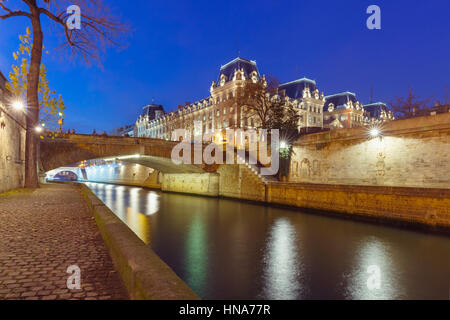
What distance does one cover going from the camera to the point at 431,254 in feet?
33.0

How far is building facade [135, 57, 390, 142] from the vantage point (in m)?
62.6

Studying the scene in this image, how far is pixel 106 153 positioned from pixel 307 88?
5994 cm

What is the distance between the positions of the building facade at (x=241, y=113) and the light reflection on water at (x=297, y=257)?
139ft

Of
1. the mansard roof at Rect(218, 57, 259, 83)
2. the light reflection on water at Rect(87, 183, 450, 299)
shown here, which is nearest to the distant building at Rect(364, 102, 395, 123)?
the mansard roof at Rect(218, 57, 259, 83)

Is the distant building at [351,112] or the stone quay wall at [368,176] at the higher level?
the distant building at [351,112]

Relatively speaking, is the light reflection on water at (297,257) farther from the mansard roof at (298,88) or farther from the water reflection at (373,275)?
the mansard roof at (298,88)


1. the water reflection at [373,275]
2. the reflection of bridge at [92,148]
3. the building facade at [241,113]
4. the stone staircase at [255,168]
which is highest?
the building facade at [241,113]

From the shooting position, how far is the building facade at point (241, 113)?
205ft

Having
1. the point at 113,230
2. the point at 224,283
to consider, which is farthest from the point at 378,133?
the point at 113,230

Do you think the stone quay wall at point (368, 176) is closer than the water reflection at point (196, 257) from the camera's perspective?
No

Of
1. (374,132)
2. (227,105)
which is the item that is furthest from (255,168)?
(227,105)

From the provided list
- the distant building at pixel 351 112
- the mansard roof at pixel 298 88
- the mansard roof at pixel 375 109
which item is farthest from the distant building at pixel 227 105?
the mansard roof at pixel 375 109

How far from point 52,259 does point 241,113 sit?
53.6 m

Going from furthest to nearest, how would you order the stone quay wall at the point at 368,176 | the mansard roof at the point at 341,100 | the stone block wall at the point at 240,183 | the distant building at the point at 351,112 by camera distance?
the mansard roof at the point at 341,100 → the distant building at the point at 351,112 → the stone block wall at the point at 240,183 → the stone quay wall at the point at 368,176
